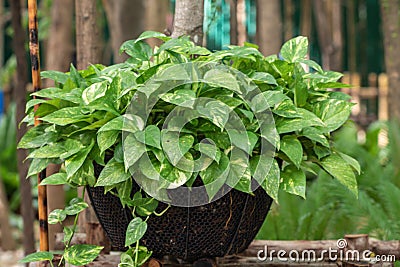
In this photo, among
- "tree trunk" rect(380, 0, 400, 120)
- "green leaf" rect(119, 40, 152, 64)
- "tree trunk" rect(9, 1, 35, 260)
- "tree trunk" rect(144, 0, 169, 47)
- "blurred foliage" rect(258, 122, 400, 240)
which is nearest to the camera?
"green leaf" rect(119, 40, 152, 64)

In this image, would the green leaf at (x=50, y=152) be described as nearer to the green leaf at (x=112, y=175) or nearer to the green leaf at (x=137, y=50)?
the green leaf at (x=112, y=175)

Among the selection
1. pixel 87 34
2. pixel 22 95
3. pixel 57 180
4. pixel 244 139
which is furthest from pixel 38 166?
pixel 22 95

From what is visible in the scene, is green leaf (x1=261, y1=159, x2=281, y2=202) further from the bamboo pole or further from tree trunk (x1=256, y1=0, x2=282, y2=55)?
tree trunk (x1=256, y1=0, x2=282, y2=55)

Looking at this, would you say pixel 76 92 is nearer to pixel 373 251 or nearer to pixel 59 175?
pixel 59 175

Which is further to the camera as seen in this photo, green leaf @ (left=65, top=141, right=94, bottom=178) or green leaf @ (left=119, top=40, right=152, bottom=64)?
green leaf @ (left=119, top=40, right=152, bottom=64)

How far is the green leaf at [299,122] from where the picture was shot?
4.65ft

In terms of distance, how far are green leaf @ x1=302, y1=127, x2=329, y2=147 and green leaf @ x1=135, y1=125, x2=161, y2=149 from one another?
35cm

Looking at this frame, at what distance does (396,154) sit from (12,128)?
3.93m

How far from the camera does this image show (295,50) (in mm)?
1622

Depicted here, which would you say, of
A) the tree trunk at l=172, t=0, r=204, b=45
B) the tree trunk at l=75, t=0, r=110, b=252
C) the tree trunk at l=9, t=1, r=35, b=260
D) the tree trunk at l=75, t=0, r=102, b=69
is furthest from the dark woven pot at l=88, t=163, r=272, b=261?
the tree trunk at l=9, t=1, r=35, b=260

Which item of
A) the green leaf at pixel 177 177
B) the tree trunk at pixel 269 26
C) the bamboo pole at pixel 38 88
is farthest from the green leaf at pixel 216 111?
the tree trunk at pixel 269 26

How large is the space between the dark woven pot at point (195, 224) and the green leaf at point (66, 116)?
18 centimetres

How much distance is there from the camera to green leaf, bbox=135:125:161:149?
1.33 metres

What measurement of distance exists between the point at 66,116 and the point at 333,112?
61 cm
